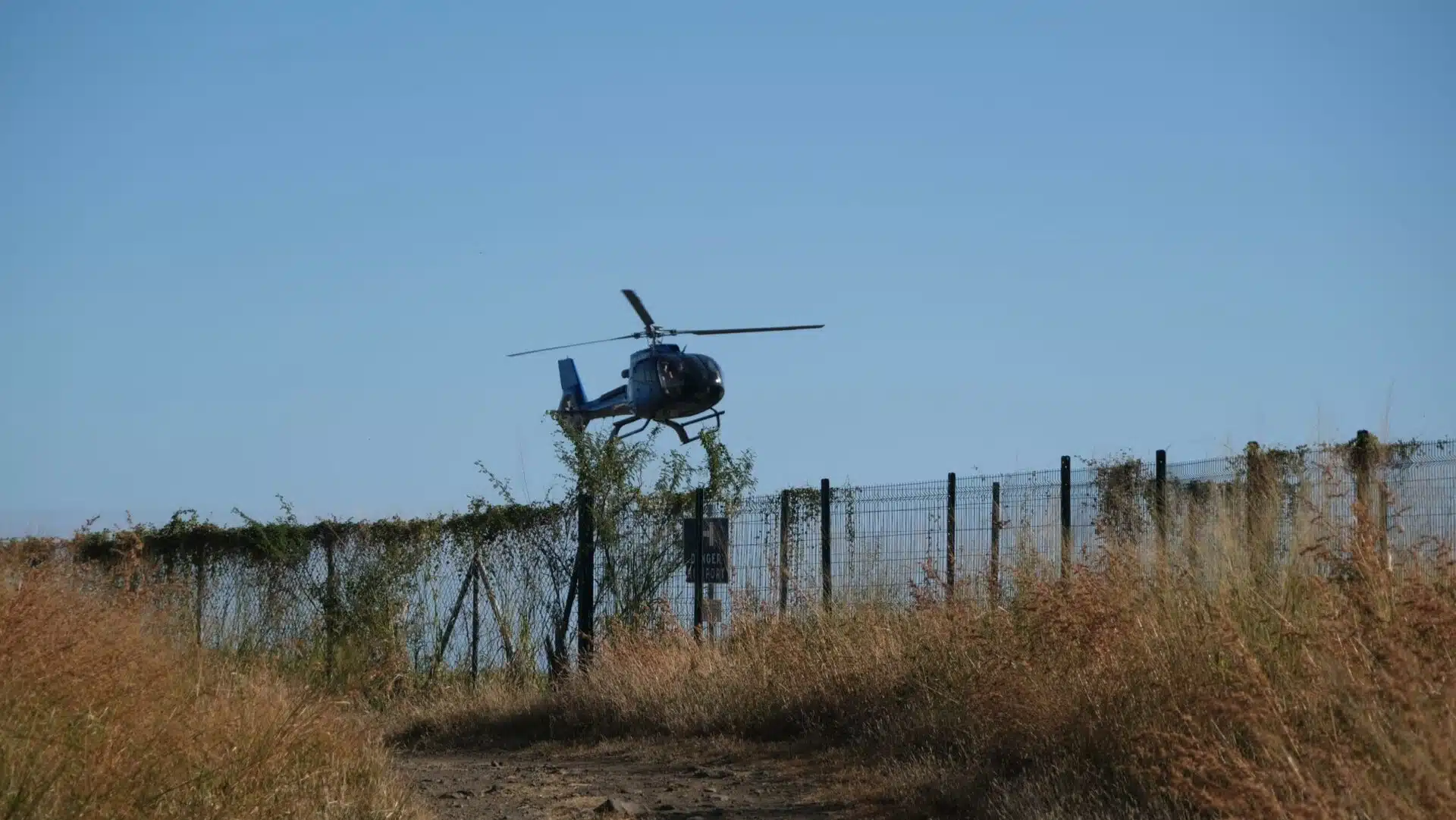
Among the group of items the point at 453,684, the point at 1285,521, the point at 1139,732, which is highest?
the point at 1285,521

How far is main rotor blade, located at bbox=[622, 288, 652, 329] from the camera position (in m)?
21.2

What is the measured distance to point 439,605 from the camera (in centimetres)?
1600

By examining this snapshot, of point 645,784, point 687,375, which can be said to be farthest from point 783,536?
point 687,375

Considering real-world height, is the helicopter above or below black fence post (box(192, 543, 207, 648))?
above

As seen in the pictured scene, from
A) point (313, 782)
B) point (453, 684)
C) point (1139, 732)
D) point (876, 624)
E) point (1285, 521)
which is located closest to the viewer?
point (1139, 732)

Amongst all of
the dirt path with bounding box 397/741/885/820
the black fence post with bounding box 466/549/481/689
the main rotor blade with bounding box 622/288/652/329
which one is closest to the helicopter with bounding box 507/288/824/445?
the main rotor blade with bounding box 622/288/652/329

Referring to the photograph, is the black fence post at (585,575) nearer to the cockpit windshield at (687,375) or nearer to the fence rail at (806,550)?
the fence rail at (806,550)

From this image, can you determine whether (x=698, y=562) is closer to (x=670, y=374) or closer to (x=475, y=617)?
(x=475, y=617)

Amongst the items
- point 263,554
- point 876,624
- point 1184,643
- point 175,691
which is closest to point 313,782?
point 175,691

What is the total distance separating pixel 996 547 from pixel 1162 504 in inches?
51.0

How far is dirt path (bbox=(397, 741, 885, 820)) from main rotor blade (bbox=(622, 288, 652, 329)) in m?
11.0

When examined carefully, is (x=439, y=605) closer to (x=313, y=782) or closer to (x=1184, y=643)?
(x=313, y=782)

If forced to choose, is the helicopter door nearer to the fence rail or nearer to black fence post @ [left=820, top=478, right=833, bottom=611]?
the fence rail

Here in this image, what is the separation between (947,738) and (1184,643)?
1799 mm
